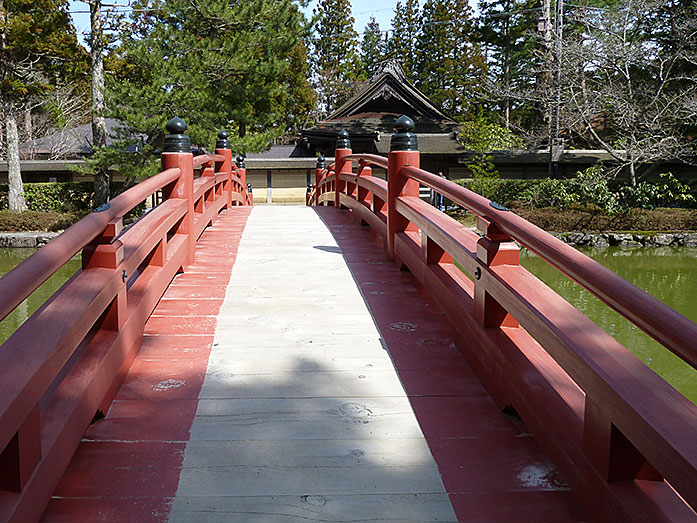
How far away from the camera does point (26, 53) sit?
68.5 feet

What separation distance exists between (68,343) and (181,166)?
2.86 metres

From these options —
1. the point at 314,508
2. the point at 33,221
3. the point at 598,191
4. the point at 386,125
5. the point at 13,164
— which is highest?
→ the point at 386,125

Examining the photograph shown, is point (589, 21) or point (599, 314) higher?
point (589, 21)

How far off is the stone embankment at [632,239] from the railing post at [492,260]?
17.3 m

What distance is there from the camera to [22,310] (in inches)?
457

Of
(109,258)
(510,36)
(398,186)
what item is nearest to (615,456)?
(109,258)

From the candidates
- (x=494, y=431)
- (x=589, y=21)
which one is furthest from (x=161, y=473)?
(x=589, y=21)

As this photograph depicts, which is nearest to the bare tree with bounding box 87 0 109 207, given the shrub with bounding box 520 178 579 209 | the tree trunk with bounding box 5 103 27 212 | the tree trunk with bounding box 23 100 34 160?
the tree trunk with bounding box 5 103 27 212

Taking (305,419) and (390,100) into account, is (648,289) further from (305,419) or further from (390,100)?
(390,100)

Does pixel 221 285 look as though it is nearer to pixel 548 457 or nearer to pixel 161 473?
pixel 161 473

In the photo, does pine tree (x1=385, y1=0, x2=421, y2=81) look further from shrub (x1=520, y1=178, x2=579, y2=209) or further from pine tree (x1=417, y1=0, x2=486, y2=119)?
shrub (x1=520, y1=178, x2=579, y2=209)

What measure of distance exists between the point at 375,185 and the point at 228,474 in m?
3.82

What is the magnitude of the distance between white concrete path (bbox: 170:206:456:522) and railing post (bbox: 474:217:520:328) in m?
0.51

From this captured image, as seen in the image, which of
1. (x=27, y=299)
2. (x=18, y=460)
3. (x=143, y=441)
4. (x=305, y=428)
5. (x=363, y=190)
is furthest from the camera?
(x=27, y=299)
